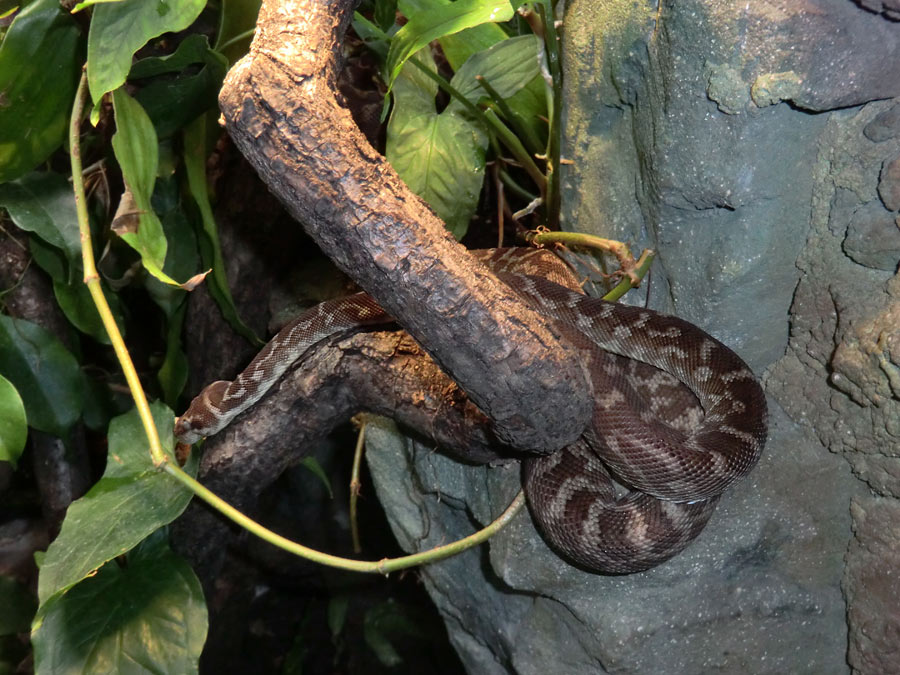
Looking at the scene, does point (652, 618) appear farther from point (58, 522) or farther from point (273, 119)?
point (58, 522)

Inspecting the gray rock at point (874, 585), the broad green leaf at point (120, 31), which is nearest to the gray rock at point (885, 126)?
the gray rock at point (874, 585)

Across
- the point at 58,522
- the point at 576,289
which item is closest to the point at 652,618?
the point at 576,289

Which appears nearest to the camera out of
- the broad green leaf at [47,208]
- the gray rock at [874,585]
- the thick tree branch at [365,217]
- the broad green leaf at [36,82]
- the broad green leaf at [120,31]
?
the thick tree branch at [365,217]

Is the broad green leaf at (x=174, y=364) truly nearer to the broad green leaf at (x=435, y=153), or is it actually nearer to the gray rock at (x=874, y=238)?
the broad green leaf at (x=435, y=153)

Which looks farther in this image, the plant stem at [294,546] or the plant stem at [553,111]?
the plant stem at [553,111]

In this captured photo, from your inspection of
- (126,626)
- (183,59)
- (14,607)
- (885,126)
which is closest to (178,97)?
(183,59)

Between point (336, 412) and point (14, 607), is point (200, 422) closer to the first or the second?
point (336, 412)

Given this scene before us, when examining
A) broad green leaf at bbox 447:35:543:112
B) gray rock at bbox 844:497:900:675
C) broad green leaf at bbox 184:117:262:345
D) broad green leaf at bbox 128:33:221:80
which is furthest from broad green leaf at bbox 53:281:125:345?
gray rock at bbox 844:497:900:675
